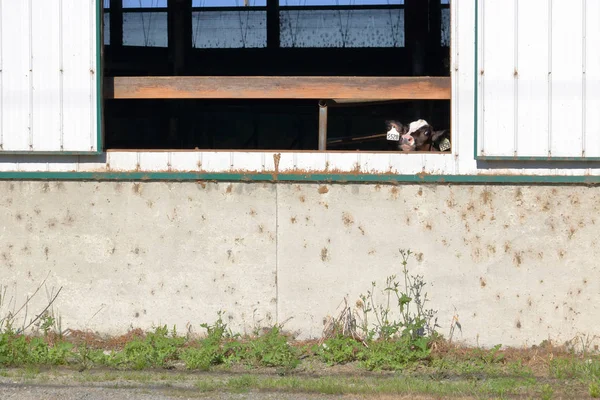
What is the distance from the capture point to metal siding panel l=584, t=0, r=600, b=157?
744 centimetres

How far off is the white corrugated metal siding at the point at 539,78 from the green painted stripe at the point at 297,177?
0.71ft

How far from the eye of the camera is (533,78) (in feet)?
24.6

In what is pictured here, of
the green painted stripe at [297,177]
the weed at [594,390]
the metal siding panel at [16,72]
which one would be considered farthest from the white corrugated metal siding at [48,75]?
the weed at [594,390]

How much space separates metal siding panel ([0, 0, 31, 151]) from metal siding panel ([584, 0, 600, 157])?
4991 mm

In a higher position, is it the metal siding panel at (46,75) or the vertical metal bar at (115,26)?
the vertical metal bar at (115,26)

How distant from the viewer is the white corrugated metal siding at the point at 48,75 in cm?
786

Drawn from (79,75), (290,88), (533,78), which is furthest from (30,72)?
(533,78)

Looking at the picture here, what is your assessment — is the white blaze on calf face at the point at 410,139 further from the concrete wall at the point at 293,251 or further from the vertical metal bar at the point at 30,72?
the vertical metal bar at the point at 30,72

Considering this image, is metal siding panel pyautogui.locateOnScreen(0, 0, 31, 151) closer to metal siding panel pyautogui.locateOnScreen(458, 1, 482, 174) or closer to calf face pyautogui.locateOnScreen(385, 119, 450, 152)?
calf face pyautogui.locateOnScreen(385, 119, 450, 152)

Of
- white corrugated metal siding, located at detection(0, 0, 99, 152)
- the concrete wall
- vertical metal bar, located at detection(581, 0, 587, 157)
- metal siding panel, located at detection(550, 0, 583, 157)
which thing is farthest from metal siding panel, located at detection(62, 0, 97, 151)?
vertical metal bar, located at detection(581, 0, 587, 157)

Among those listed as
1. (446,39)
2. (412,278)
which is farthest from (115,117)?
(412,278)

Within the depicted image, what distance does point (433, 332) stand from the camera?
7625 mm

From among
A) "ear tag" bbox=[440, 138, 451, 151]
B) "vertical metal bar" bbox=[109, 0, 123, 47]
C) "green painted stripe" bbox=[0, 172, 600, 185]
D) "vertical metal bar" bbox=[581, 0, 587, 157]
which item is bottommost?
"green painted stripe" bbox=[0, 172, 600, 185]

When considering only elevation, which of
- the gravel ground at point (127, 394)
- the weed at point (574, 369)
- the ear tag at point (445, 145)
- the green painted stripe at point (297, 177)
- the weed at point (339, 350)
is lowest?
the gravel ground at point (127, 394)
